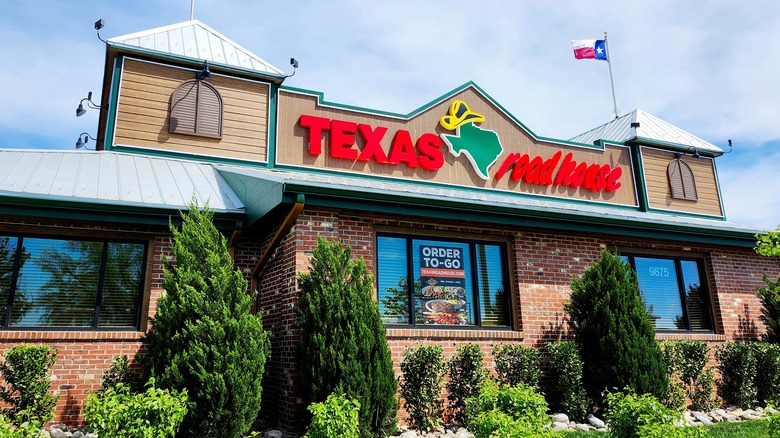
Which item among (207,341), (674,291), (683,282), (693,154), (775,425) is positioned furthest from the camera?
(693,154)

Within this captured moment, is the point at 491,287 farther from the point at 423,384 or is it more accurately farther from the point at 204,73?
the point at 204,73

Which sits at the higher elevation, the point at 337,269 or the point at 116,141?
the point at 116,141

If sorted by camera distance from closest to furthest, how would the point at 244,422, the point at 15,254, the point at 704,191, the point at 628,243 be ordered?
the point at 244,422 < the point at 15,254 < the point at 628,243 < the point at 704,191

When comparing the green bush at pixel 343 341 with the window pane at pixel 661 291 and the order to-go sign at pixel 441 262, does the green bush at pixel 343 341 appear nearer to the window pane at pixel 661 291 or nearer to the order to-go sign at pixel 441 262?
the order to-go sign at pixel 441 262

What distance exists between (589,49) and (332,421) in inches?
609

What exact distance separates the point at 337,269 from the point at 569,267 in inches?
198

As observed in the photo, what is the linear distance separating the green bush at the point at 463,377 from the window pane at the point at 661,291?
472 cm

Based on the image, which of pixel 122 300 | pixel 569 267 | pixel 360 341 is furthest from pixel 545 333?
pixel 122 300

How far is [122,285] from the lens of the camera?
29.0 feet

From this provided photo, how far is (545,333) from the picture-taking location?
33.4 ft

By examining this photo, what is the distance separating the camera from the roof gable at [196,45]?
37.4 ft

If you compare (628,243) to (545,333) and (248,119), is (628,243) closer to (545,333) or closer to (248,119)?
(545,333)

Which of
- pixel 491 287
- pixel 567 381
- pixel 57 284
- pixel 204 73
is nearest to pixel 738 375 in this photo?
pixel 567 381

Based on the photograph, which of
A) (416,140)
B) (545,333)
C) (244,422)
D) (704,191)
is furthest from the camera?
(704,191)
